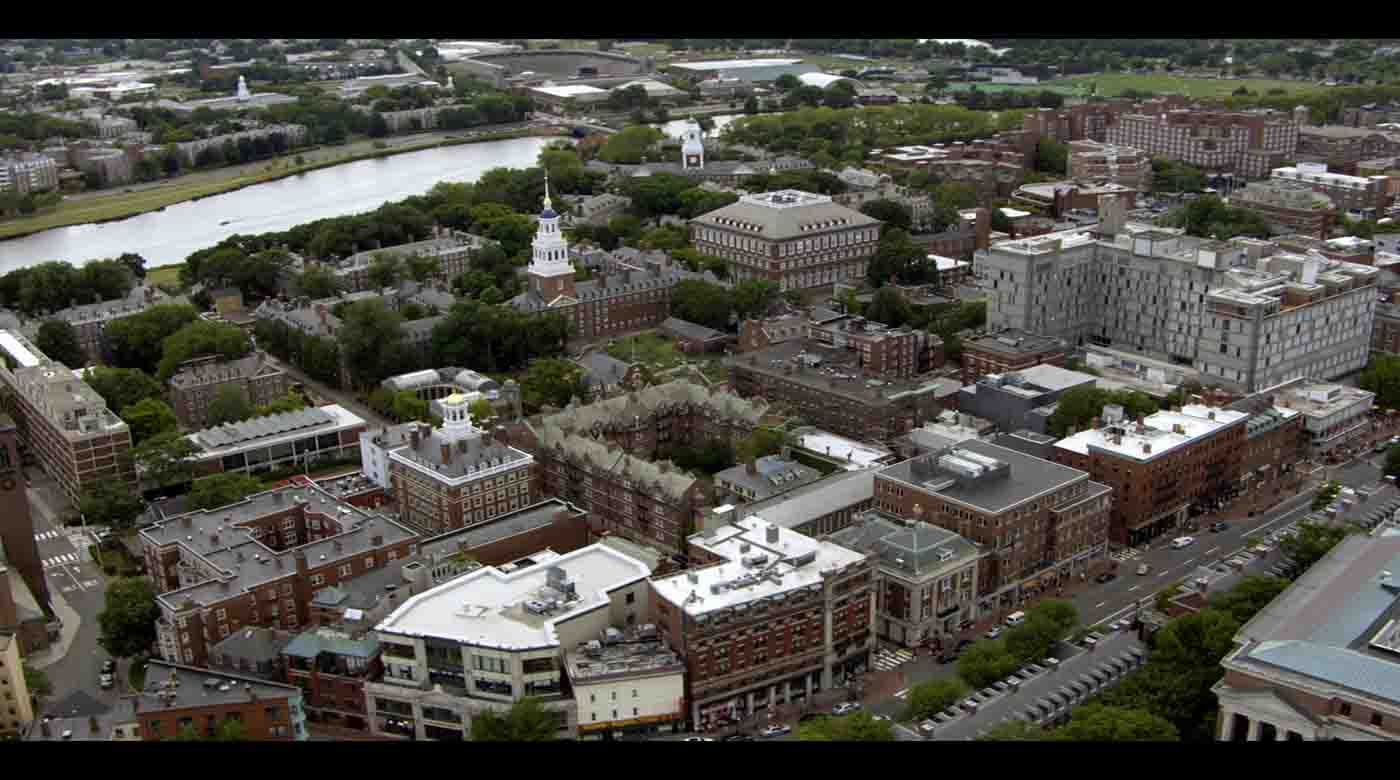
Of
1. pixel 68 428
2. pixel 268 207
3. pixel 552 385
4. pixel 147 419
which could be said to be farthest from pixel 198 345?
pixel 268 207

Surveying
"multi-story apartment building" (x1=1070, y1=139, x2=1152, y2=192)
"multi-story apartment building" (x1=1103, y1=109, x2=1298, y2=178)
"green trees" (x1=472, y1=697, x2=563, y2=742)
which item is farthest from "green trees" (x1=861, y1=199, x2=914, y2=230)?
"green trees" (x1=472, y1=697, x2=563, y2=742)

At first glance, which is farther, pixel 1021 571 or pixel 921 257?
pixel 921 257

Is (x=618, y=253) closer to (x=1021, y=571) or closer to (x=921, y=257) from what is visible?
(x=921, y=257)

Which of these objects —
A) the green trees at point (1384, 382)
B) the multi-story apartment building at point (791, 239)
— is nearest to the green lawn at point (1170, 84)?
the multi-story apartment building at point (791, 239)

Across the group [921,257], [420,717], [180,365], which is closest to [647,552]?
[420,717]
